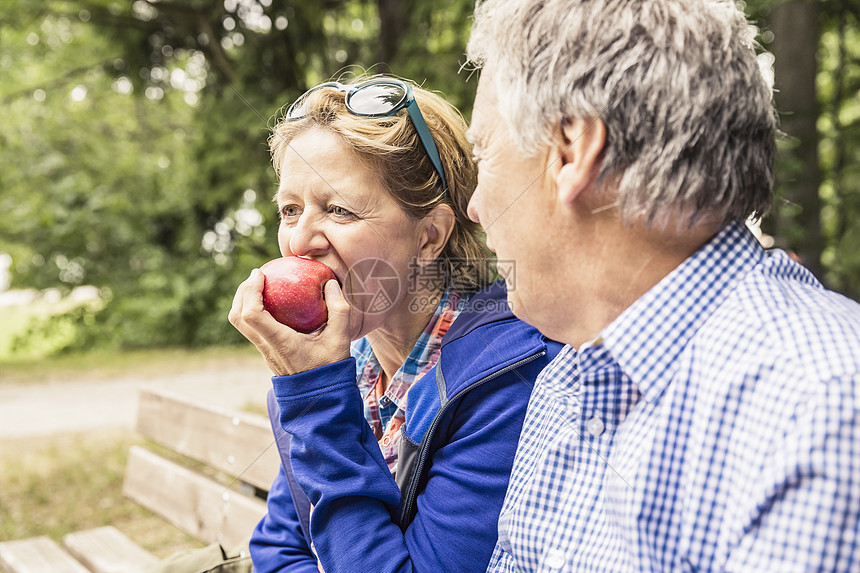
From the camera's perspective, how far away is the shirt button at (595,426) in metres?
1.35

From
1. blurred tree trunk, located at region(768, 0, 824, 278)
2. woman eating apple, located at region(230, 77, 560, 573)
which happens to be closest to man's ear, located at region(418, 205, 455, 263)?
woman eating apple, located at region(230, 77, 560, 573)

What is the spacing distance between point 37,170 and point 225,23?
216 inches

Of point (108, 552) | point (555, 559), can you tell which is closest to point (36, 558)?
point (108, 552)

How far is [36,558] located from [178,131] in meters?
14.2

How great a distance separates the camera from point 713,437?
3.51ft

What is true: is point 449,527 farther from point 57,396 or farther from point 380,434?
point 57,396

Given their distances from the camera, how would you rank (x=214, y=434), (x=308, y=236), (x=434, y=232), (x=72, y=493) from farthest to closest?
1. (x=72, y=493)
2. (x=214, y=434)
3. (x=434, y=232)
4. (x=308, y=236)

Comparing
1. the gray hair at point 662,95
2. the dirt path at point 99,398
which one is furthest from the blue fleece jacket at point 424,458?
the dirt path at point 99,398

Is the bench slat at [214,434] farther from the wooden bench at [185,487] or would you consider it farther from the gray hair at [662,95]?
the gray hair at [662,95]

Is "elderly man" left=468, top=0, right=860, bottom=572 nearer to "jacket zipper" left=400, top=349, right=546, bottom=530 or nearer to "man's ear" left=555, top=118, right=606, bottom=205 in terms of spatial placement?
"man's ear" left=555, top=118, right=606, bottom=205

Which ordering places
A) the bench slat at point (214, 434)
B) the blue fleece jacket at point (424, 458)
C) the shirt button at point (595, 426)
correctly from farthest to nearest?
1. the bench slat at point (214, 434)
2. the blue fleece jacket at point (424, 458)
3. the shirt button at point (595, 426)

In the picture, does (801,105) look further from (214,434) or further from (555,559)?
(555,559)

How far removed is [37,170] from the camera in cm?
1261

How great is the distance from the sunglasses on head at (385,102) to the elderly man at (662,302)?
0.53 metres
